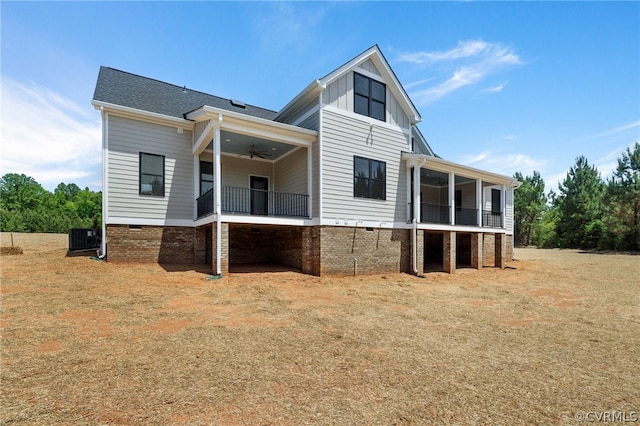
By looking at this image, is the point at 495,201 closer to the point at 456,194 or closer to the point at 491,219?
the point at 491,219

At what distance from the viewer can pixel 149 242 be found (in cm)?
1238

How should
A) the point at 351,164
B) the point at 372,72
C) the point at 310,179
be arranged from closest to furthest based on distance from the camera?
the point at 310,179 < the point at 351,164 < the point at 372,72

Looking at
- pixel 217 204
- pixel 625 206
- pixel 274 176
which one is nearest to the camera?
pixel 217 204

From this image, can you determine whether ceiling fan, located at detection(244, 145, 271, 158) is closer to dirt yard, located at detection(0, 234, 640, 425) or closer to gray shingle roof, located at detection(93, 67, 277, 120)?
gray shingle roof, located at detection(93, 67, 277, 120)

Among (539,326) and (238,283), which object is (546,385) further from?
(238,283)

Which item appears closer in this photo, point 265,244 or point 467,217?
point 265,244

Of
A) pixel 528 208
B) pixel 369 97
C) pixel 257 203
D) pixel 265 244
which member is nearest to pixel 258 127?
pixel 257 203

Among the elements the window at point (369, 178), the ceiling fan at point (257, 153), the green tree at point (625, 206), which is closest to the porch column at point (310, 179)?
the window at point (369, 178)

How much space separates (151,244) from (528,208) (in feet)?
150

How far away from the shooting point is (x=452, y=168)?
15758 millimetres

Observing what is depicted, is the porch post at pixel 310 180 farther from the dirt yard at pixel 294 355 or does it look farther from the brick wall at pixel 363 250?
the dirt yard at pixel 294 355

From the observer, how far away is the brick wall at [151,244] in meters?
11.8

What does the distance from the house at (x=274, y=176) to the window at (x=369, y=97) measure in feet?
0.15

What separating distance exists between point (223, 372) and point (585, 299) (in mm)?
11151
